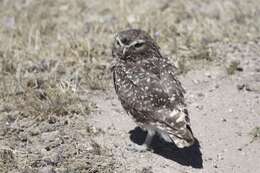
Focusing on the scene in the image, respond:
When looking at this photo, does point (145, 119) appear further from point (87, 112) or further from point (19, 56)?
point (19, 56)

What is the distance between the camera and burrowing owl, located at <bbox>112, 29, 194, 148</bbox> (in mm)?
6727

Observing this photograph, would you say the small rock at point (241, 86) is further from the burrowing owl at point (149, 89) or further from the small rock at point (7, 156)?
the small rock at point (7, 156)

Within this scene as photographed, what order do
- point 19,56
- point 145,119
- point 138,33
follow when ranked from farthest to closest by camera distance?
point 19,56
point 138,33
point 145,119

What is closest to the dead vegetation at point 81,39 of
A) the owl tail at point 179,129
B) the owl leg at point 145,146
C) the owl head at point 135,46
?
the owl leg at point 145,146

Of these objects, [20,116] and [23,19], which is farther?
[23,19]

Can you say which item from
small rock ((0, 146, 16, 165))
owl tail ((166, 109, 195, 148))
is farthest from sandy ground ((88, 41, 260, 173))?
small rock ((0, 146, 16, 165))

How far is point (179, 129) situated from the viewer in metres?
6.67

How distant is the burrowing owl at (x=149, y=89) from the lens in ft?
22.1

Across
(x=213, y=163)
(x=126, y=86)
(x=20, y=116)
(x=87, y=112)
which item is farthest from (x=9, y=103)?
(x=213, y=163)

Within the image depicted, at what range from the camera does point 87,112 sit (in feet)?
26.3

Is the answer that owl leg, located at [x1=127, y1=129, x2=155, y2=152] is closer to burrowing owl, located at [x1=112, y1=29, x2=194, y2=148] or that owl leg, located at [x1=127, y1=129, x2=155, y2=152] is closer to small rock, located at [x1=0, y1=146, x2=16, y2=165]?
burrowing owl, located at [x1=112, y1=29, x2=194, y2=148]

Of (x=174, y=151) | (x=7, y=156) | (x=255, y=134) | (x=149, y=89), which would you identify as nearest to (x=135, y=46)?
(x=149, y=89)

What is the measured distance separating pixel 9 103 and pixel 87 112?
41.6 inches

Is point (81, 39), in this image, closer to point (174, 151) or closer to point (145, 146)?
point (145, 146)
